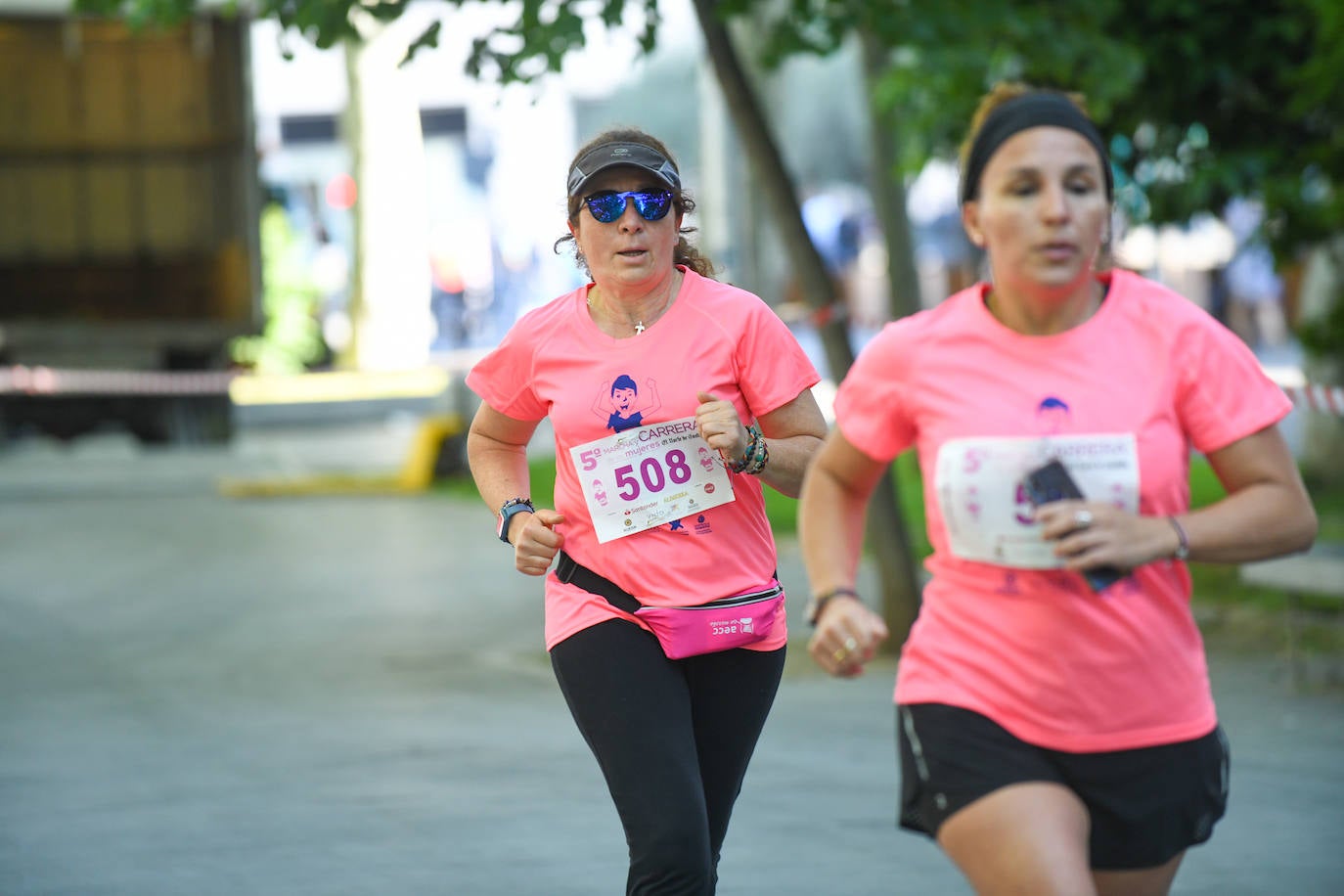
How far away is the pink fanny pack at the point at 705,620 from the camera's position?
12.4 feet

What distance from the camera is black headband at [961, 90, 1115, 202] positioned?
296 centimetres

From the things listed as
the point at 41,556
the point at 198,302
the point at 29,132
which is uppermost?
the point at 29,132

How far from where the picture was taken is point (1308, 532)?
3.00 m

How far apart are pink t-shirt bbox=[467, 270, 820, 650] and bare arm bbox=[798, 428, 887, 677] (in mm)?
610

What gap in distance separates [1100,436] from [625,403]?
1.22 meters

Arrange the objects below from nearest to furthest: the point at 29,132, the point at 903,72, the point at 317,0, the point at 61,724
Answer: the point at 317,0 < the point at 61,724 < the point at 903,72 < the point at 29,132

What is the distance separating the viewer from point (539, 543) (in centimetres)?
387

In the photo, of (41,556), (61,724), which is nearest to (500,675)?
(61,724)

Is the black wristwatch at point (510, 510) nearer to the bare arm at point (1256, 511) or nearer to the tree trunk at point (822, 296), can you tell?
the bare arm at point (1256, 511)

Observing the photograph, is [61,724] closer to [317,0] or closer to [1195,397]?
[317,0]

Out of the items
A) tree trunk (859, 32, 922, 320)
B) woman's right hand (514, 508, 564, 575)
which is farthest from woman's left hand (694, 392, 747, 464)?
tree trunk (859, 32, 922, 320)

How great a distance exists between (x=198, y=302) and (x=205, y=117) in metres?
1.91

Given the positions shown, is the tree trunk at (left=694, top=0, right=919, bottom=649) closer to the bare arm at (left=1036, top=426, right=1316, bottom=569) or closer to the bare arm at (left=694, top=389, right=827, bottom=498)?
the bare arm at (left=694, top=389, right=827, bottom=498)

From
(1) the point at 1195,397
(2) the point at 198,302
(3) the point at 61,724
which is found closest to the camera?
(1) the point at 1195,397
